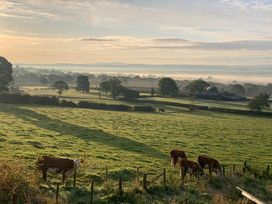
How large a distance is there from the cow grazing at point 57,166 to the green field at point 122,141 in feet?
2.77

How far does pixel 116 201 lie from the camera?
17.7 meters

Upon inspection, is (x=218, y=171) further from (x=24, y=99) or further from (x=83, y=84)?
(x=83, y=84)

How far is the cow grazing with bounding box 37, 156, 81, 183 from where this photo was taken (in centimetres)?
2085

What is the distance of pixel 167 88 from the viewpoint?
119 m

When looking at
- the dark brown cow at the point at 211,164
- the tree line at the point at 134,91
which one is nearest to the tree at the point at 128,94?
the tree line at the point at 134,91

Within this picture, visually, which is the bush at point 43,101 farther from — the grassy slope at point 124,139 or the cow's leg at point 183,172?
the cow's leg at point 183,172

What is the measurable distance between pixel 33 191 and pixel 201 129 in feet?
131

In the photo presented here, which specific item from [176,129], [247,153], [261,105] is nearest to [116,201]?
[247,153]

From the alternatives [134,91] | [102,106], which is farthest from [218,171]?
[134,91]

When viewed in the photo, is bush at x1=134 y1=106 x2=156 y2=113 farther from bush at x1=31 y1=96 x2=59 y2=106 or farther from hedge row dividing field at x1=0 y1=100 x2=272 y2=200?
hedge row dividing field at x1=0 y1=100 x2=272 y2=200

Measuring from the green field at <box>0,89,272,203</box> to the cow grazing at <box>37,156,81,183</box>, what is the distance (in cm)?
84

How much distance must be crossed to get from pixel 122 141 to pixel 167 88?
81346 mm

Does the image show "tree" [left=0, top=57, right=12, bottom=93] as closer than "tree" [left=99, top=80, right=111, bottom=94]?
Yes

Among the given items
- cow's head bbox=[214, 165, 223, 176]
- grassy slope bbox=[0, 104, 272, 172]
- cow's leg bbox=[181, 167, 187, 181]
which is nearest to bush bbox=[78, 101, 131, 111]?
grassy slope bbox=[0, 104, 272, 172]
